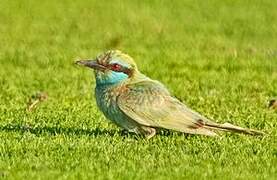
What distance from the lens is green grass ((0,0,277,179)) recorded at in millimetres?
8281

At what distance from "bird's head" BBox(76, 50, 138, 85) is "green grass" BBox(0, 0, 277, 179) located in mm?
522

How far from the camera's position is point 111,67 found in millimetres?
9211

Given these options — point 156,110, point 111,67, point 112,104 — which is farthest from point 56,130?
point 156,110

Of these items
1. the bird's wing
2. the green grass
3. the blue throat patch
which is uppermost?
A: the blue throat patch

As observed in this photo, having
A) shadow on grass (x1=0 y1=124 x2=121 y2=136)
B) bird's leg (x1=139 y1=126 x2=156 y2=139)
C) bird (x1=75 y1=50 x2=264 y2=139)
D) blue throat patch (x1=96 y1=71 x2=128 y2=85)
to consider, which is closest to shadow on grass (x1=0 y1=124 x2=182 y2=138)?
shadow on grass (x1=0 y1=124 x2=121 y2=136)

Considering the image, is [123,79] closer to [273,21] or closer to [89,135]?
[89,135]

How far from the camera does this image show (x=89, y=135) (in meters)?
9.38

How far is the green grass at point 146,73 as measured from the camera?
828 centimetres

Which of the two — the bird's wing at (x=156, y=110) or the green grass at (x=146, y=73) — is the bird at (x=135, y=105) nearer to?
the bird's wing at (x=156, y=110)

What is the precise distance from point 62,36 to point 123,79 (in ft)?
27.1

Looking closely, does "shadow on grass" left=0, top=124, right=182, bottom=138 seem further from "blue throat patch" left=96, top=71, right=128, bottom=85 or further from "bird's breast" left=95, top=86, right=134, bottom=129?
"blue throat patch" left=96, top=71, right=128, bottom=85

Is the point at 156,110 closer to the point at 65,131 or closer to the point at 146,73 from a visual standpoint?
the point at 65,131

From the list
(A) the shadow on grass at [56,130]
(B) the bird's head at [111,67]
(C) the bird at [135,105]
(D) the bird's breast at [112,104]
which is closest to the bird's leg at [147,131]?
(C) the bird at [135,105]

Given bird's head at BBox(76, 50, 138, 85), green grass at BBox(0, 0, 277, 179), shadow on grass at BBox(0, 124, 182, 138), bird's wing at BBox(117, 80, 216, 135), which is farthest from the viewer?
shadow on grass at BBox(0, 124, 182, 138)
